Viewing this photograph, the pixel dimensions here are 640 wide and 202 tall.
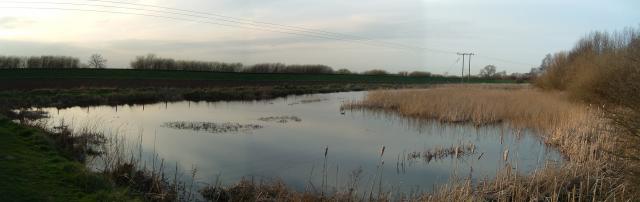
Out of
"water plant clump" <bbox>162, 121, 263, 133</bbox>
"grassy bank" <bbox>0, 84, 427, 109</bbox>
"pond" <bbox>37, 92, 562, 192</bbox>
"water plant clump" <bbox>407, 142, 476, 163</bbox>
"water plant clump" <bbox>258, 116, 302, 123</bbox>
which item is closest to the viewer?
"pond" <bbox>37, 92, 562, 192</bbox>

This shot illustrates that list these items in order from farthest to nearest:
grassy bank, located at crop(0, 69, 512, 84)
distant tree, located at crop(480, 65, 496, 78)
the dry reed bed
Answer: distant tree, located at crop(480, 65, 496, 78)
grassy bank, located at crop(0, 69, 512, 84)
the dry reed bed

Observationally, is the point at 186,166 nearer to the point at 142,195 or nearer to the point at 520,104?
the point at 142,195

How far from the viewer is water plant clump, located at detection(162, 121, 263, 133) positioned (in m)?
17.3

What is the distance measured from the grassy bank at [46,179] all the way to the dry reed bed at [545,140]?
4425 mm

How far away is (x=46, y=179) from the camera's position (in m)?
7.04

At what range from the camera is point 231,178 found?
31.9 feet

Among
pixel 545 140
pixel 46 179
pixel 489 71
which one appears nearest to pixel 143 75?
pixel 545 140

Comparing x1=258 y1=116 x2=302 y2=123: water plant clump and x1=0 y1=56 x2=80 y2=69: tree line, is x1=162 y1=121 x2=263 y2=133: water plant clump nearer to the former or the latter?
x1=258 y1=116 x2=302 y2=123: water plant clump

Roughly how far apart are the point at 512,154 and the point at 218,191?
798 cm

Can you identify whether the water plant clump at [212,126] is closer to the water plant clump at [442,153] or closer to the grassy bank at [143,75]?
the water plant clump at [442,153]

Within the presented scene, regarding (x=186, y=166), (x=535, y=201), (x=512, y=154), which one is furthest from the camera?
(x=512, y=154)

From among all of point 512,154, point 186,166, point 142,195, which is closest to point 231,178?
point 186,166

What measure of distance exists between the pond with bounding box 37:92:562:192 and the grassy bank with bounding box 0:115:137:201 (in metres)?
2.29

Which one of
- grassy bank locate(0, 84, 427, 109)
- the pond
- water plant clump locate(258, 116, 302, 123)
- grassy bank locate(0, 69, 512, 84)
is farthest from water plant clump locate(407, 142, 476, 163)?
grassy bank locate(0, 69, 512, 84)
